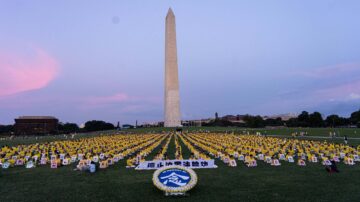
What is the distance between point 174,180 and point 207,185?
8.39 ft

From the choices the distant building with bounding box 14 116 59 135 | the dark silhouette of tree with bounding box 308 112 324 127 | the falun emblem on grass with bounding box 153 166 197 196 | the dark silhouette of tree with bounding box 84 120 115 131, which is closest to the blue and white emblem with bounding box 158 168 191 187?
the falun emblem on grass with bounding box 153 166 197 196

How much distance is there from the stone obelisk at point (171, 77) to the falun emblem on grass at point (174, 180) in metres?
81.1

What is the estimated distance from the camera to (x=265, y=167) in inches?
843

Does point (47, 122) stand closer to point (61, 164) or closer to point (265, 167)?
point (61, 164)

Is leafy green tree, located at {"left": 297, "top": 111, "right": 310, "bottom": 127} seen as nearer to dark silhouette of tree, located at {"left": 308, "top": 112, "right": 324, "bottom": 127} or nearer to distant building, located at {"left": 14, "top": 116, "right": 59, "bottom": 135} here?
dark silhouette of tree, located at {"left": 308, "top": 112, "right": 324, "bottom": 127}

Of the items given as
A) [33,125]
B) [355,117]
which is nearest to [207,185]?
[355,117]

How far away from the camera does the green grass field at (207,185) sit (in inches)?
528

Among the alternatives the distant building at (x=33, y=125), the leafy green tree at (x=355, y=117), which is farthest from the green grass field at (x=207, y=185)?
the distant building at (x=33, y=125)

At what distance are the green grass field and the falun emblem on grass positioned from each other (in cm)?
39

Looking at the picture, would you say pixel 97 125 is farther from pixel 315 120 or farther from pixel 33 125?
pixel 315 120

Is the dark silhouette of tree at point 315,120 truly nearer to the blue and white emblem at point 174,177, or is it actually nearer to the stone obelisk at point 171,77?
the stone obelisk at point 171,77

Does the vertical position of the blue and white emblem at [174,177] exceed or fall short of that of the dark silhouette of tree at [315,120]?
it falls short

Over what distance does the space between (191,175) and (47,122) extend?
139 metres

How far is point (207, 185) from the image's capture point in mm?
15594
